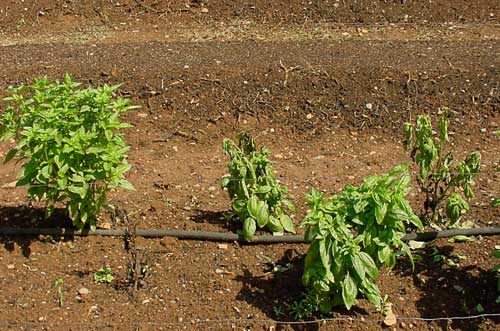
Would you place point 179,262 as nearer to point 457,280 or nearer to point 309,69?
point 457,280

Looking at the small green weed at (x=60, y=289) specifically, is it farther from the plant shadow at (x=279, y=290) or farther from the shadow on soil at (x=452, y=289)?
the shadow on soil at (x=452, y=289)

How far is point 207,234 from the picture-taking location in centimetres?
530

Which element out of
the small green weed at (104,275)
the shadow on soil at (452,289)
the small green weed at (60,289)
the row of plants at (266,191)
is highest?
the row of plants at (266,191)

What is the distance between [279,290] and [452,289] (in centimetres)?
118

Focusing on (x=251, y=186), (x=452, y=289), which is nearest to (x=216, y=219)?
(x=251, y=186)

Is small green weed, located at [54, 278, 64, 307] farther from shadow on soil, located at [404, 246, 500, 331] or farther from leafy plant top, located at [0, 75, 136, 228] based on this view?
shadow on soil, located at [404, 246, 500, 331]

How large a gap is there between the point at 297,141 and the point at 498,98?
83.9 inches

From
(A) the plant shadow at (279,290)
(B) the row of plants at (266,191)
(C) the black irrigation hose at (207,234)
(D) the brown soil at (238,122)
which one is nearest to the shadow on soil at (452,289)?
(D) the brown soil at (238,122)

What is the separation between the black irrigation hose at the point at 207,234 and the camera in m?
5.27

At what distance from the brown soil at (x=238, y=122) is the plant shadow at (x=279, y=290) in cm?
1

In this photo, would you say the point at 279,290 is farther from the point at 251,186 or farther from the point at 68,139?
the point at 68,139

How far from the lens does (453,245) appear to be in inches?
208

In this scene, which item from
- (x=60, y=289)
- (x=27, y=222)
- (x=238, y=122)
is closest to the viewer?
(x=60, y=289)

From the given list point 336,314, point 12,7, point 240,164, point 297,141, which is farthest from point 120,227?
point 12,7
